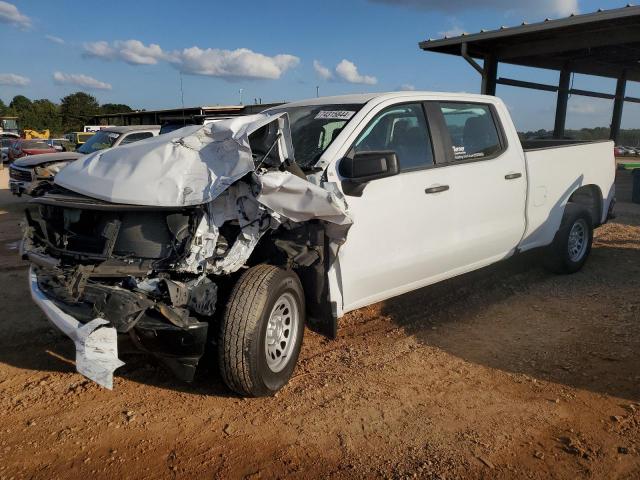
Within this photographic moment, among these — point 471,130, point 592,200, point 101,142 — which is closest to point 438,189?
point 471,130

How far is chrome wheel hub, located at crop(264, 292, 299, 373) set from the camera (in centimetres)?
353

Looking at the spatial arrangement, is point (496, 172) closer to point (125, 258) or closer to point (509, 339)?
point (509, 339)

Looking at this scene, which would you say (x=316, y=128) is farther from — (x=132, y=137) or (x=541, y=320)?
(x=132, y=137)

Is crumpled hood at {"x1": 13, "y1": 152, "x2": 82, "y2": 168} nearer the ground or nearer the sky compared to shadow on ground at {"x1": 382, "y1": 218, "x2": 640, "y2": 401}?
nearer the sky

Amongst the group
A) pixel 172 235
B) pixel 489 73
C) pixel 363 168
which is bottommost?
pixel 172 235

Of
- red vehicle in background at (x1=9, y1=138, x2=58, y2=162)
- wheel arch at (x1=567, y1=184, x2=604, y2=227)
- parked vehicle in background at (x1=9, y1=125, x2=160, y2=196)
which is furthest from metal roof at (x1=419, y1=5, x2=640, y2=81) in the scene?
A: red vehicle in background at (x1=9, y1=138, x2=58, y2=162)

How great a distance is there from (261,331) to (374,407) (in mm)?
889

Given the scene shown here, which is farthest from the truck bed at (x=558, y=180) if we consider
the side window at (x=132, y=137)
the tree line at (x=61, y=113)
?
the tree line at (x=61, y=113)

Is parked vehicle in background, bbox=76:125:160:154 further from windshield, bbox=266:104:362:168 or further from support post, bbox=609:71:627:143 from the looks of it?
support post, bbox=609:71:627:143

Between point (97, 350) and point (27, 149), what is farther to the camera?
point (27, 149)

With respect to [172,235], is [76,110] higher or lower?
higher

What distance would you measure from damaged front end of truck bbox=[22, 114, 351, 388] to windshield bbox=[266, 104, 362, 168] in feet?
1.47

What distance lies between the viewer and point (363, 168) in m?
3.62

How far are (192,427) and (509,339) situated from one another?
2.73 metres
